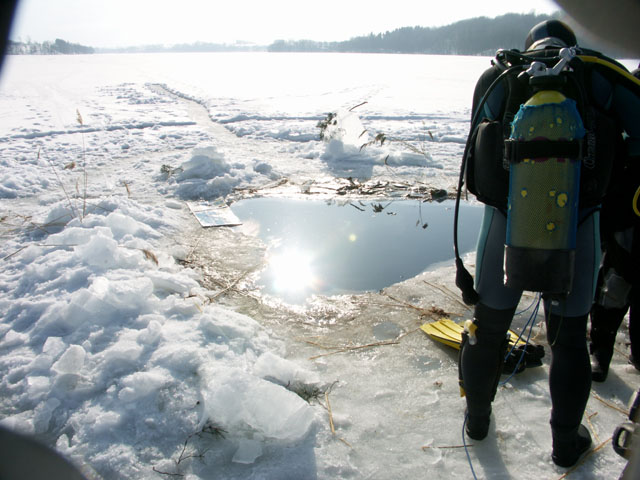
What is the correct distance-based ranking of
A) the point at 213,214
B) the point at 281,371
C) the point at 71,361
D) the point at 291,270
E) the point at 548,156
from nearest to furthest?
the point at 548,156 → the point at 71,361 → the point at 281,371 → the point at 291,270 → the point at 213,214

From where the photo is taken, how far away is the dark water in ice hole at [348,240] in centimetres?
354

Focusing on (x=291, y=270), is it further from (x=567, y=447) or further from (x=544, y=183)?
(x=544, y=183)

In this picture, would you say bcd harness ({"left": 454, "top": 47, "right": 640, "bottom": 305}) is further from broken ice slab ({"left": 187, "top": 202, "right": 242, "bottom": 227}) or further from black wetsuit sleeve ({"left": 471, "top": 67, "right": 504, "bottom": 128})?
broken ice slab ({"left": 187, "top": 202, "right": 242, "bottom": 227})

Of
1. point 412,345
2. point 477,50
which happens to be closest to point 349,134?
point 412,345

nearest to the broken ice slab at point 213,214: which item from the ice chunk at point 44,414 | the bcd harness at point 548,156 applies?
the ice chunk at point 44,414

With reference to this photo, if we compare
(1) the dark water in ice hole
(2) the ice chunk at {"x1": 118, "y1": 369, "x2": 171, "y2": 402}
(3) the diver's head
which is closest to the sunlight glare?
(1) the dark water in ice hole

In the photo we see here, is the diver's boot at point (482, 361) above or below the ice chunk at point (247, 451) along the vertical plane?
above

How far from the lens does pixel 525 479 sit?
1.70 meters

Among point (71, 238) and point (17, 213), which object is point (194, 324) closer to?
point (71, 238)

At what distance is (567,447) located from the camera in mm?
1704

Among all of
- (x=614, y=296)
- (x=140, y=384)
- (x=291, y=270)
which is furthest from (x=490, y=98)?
(x=291, y=270)

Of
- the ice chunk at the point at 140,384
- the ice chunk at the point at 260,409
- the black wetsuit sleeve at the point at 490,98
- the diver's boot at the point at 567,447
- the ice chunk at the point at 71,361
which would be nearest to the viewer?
the black wetsuit sleeve at the point at 490,98

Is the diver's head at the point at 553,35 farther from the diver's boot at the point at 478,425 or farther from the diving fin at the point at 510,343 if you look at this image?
the diver's boot at the point at 478,425

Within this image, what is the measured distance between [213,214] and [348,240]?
5.64ft
